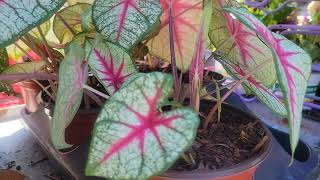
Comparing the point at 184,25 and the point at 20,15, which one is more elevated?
the point at 20,15

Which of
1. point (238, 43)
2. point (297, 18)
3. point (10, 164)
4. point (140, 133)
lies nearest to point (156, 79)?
point (140, 133)

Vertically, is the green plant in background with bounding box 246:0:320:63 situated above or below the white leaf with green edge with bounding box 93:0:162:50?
below

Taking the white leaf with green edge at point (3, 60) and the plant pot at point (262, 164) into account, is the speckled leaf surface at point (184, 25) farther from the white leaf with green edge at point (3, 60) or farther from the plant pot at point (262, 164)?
the white leaf with green edge at point (3, 60)

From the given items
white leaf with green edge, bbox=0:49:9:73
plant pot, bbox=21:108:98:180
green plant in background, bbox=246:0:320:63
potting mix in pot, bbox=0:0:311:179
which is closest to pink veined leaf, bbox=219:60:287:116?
potting mix in pot, bbox=0:0:311:179

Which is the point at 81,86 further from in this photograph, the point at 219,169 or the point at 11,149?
the point at 11,149

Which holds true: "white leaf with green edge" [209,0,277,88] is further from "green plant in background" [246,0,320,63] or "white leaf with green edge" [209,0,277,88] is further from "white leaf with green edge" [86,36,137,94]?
"green plant in background" [246,0,320,63]

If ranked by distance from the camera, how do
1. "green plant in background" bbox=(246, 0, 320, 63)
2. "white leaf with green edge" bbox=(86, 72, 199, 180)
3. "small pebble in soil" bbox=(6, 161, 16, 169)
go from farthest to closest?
"green plant in background" bbox=(246, 0, 320, 63) < "small pebble in soil" bbox=(6, 161, 16, 169) < "white leaf with green edge" bbox=(86, 72, 199, 180)

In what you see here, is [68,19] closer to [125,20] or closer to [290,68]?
[125,20]
